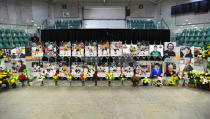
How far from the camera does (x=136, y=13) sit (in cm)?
1579

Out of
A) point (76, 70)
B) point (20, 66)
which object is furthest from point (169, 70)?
point (20, 66)

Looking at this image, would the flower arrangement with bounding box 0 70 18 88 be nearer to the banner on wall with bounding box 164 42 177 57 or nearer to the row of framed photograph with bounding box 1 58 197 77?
the row of framed photograph with bounding box 1 58 197 77

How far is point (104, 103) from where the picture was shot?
157 inches

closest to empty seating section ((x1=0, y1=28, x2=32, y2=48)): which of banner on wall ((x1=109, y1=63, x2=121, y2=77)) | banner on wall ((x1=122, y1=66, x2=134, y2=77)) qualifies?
banner on wall ((x1=109, y1=63, x2=121, y2=77))

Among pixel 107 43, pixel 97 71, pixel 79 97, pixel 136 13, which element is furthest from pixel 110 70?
pixel 136 13

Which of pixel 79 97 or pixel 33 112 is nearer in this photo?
pixel 33 112

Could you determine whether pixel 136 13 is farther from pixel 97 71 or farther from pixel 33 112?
pixel 33 112

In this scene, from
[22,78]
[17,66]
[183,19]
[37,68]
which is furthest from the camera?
[183,19]

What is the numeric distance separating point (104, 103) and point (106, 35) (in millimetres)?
3282

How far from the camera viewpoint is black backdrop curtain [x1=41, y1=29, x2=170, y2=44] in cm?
634

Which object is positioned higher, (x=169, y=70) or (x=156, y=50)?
(x=156, y=50)

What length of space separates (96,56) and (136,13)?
11.5 meters

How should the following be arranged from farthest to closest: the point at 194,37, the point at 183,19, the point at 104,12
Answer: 1. the point at 104,12
2. the point at 183,19
3. the point at 194,37

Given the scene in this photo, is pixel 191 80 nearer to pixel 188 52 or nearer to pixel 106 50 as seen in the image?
pixel 188 52
